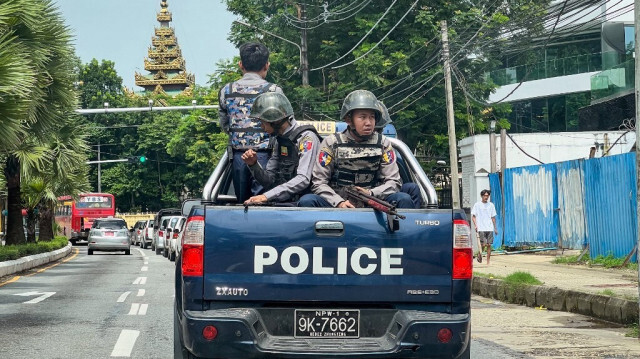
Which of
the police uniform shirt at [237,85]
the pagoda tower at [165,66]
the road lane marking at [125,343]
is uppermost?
the pagoda tower at [165,66]

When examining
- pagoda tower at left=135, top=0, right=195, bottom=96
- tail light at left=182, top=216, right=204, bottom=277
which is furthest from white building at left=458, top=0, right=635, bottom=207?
pagoda tower at left=135, top=0, right=195, bottom=96

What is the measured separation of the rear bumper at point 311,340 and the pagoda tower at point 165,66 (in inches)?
4117

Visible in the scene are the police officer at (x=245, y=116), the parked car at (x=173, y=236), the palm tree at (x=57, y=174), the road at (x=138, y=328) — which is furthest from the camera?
the parked car at (x=173, y=236)

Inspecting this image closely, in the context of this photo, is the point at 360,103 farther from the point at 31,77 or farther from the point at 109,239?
the point at 109,239

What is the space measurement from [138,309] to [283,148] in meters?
6.62

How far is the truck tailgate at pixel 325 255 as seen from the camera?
5.47 metres

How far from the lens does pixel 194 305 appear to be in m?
5.52

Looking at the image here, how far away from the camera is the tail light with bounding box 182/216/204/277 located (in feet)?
18.0

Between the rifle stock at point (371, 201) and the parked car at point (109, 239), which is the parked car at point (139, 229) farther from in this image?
the rifle stock at point (371, 201)

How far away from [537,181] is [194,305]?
64.2 ft

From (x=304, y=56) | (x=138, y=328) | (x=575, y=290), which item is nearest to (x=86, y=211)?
(x=304, y=56)

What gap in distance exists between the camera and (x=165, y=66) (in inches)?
4444

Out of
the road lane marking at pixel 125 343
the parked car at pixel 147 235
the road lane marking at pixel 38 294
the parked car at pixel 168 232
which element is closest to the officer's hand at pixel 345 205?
the road lane marking at pixel 125 343

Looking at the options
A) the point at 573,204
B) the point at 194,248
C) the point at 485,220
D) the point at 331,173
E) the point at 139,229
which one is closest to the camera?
the point at 194,248
